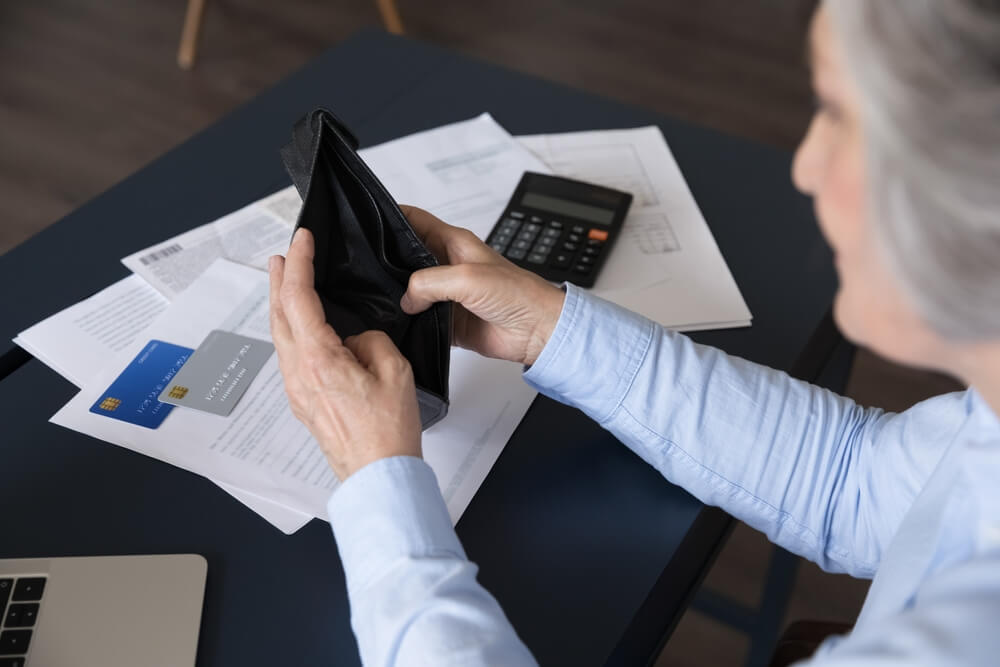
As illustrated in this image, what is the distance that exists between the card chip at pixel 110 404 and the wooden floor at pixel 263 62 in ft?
5.25

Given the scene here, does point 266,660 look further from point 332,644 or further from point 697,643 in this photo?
point 697,643

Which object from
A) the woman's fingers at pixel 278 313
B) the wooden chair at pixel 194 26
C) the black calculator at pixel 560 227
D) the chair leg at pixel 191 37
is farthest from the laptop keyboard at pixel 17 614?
the chair leg at pixel 191 37

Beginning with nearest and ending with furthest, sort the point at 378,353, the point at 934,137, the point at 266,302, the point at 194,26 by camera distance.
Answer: the point at 934,137, the point at 378,353, the point at 266,302, the point at 194,26

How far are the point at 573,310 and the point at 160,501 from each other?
16.6 inches

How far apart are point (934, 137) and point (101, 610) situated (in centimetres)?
68

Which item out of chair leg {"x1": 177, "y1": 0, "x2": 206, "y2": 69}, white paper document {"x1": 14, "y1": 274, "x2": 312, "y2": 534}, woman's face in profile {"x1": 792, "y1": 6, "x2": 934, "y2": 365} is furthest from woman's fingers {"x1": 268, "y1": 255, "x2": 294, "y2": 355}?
chair leg {"x1": 177, "y1": 0, "x2": 206, "y2": 69}

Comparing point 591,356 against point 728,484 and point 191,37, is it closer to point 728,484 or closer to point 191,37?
point 728,484

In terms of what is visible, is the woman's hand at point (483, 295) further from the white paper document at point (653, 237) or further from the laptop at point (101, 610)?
the laptop at point (101, 610)

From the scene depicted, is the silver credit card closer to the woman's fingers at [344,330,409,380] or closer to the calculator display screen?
the woman's fingers at [344,330,409,380]

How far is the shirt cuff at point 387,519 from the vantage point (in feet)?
2.23

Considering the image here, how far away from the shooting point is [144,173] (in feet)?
3.83

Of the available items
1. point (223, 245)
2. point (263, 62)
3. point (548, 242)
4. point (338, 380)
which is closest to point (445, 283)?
point (338, 380)

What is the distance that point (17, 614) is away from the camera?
A: 70 cm

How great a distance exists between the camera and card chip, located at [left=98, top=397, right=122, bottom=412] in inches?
34.5
